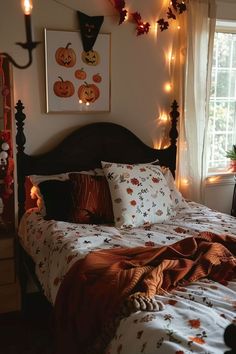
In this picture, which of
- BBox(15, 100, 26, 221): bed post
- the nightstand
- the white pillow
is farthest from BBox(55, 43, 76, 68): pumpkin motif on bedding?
the nightstand

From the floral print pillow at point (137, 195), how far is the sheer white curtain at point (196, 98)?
25.0 inches

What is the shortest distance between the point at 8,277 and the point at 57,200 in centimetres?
62

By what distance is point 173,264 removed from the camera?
6.28 ft

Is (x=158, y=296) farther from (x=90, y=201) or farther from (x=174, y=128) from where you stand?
(x=174, y=128)

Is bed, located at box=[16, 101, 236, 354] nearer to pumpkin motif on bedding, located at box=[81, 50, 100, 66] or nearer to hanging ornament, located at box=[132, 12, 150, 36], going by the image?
pumpkin motif on bedding, located at box=[81, 50, 100, 66]

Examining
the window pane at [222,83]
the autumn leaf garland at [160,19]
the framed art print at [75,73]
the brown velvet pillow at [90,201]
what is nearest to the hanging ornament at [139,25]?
the autumn leaf garland at [160,19]

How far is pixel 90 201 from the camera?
2.82 meters

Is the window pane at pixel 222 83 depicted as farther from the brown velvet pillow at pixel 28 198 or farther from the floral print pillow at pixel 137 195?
the brown velvet pillow at pixel 28 198

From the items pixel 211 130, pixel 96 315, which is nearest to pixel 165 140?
pixel 211 130

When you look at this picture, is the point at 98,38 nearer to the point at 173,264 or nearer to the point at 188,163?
the point at 188,163

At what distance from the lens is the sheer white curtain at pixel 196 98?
3.38 meters

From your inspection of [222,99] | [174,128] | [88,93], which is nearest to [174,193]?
[174,128]

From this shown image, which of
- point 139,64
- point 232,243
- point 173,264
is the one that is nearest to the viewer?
point 173,264

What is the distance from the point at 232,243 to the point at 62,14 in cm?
202
